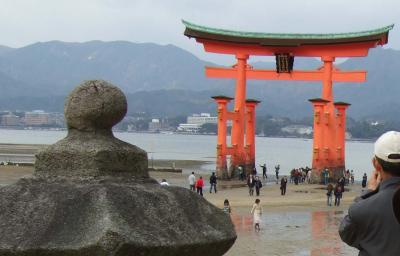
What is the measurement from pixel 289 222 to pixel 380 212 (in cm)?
1747

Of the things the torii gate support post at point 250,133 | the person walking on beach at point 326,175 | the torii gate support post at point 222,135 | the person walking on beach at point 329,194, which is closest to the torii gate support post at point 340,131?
the person walking on beach at point 326,175

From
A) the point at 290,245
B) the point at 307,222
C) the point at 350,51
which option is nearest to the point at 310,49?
the point at 350,51

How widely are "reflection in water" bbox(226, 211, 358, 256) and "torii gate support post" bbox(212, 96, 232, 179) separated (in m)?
12.8

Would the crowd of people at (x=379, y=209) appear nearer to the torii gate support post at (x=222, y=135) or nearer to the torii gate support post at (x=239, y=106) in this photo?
the torii gate support post at (x=222, y=135)

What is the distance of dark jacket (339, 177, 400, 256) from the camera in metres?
2.87

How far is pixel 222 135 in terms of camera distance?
116 feet

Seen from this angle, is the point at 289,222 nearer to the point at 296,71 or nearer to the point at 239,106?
the point at 239,106

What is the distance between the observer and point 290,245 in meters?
14.8

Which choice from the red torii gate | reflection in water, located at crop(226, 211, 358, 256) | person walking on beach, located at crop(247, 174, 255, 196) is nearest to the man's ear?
reflection in water, located at crop(226, 211, 358, 256)

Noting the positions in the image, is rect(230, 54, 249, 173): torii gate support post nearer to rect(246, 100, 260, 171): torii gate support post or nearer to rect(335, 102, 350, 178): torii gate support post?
rect(246, 100, 260, 171): torii gate support post

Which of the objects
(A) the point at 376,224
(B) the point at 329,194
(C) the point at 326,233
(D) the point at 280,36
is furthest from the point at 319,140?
(A) the point at 376,224

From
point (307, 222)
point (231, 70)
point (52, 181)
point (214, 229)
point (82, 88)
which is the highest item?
point (231, 70)

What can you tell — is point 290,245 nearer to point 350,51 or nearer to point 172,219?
point 172,219

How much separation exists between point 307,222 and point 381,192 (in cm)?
1761
